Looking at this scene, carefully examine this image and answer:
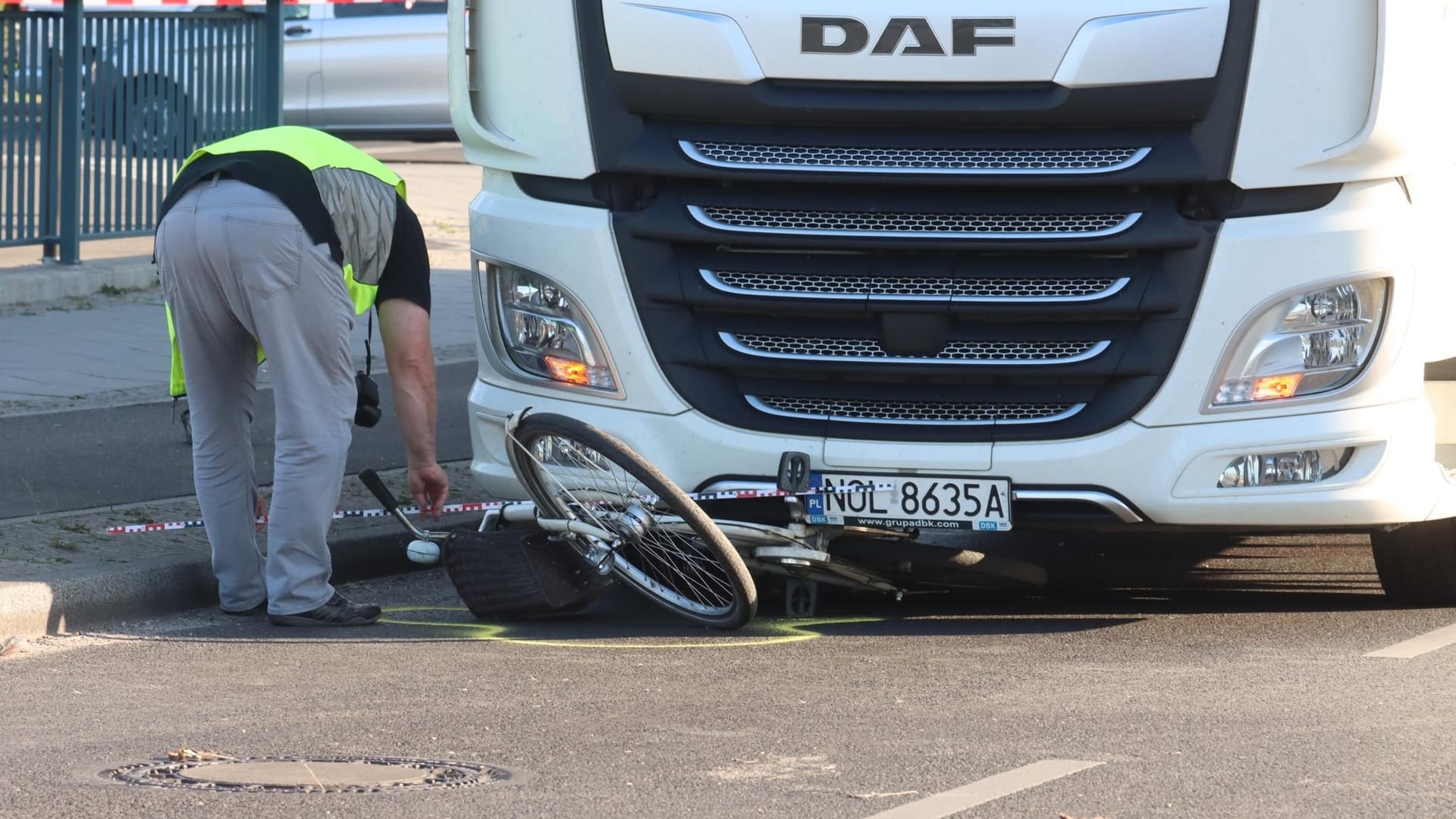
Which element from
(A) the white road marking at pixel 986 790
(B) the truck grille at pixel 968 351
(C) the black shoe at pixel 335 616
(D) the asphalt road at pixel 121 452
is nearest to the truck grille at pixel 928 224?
(B) the truck grille at pixel 968 351

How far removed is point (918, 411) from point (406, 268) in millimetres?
1486

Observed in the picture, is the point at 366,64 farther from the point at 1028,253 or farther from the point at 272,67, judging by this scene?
the point at 1028,253

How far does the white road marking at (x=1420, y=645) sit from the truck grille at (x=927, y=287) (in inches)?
47.6

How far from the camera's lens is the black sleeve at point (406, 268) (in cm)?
641

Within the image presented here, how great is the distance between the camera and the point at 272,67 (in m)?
14.2

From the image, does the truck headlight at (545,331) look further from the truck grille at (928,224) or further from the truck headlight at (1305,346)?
the truck headlight at (1305,346)

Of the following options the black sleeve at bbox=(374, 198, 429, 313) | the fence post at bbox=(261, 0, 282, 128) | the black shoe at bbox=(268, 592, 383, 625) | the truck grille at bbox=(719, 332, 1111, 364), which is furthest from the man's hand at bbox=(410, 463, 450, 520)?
the fence post at bbox=(261, 0, 282, 128)

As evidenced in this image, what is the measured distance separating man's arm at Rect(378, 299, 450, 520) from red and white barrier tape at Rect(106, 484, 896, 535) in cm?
27

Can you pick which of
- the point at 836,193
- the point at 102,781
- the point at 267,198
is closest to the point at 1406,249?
the point at 836,193

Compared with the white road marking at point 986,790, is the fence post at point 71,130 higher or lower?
lower

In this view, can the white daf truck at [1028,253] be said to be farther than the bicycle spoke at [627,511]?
No

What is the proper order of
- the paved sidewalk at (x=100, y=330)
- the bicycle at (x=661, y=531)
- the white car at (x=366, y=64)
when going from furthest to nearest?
the white car at (x=366, y=64) → the paved sidewalk at (x=100, y=330) → the bicycle at (x=661, y=531)

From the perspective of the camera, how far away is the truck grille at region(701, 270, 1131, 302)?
617cm

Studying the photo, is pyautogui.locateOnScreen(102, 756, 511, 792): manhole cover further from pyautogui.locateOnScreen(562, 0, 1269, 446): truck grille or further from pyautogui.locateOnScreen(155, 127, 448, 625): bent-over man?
pyautogui.locateOnScreen(562, 0, 1269, 446): truck grille
